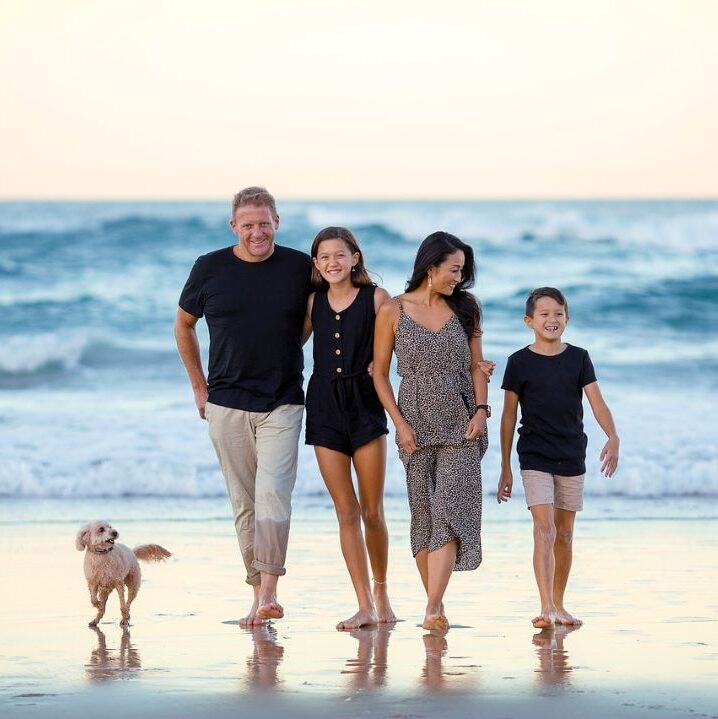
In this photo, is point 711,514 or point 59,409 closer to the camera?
point 711,514

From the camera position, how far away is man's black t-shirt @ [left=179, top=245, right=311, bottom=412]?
229 inches

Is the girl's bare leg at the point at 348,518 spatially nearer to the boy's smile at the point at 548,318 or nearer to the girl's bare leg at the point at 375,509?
the girl's bare leg at the point at 375,509

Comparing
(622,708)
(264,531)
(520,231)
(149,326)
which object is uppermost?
(520,231)

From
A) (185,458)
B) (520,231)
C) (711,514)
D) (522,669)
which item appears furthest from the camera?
(520,231)

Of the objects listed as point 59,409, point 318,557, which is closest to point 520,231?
point 59,409

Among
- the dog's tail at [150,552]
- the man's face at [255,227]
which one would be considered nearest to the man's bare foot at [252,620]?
the dog's tail at [150,552]

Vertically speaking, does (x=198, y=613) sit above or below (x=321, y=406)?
below

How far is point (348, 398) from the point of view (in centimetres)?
575

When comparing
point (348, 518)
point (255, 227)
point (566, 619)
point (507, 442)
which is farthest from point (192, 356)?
point (566, 619)

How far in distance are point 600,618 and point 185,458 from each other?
6.28 m

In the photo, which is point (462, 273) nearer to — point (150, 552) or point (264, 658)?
point (264, 658)

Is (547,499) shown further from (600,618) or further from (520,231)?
(520,231)

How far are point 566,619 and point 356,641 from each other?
0.94 metres

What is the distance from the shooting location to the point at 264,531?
5.83m
